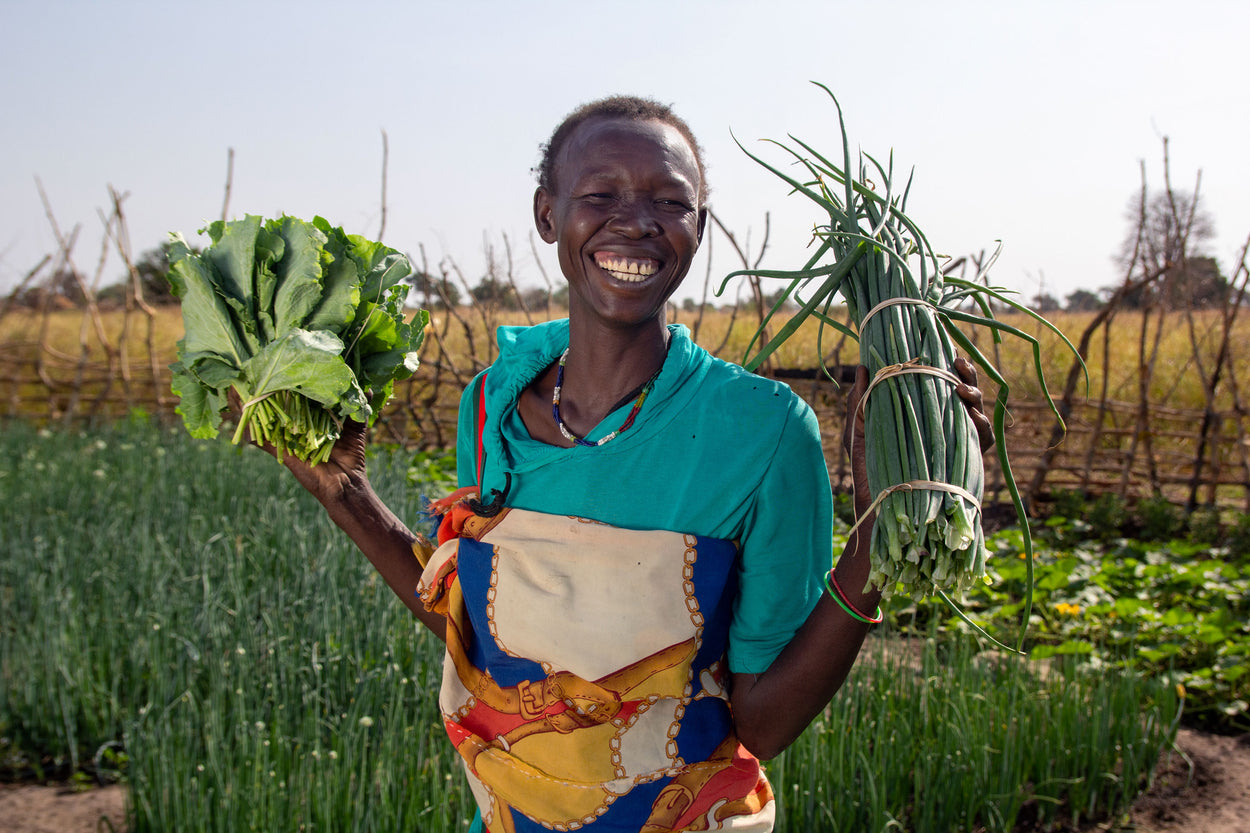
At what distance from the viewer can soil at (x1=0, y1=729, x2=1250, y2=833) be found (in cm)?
281

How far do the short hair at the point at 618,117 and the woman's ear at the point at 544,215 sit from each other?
0.05 ft

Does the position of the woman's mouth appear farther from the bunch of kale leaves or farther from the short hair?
the bunch of kale leaves

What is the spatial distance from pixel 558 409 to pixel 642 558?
0.35 metres

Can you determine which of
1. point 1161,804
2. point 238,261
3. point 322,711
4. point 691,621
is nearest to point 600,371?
point 691,621

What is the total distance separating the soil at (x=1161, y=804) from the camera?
281cm

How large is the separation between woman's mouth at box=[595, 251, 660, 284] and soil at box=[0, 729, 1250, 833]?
2.54 metres

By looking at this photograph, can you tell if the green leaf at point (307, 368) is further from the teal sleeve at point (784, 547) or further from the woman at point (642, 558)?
the teal sleeve at point (784, 547)

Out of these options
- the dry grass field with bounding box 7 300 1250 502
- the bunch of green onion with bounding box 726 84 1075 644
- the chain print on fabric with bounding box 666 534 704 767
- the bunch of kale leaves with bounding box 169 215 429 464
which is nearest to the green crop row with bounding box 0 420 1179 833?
the bunch of kale leaves with bounding box 169 215 429 464

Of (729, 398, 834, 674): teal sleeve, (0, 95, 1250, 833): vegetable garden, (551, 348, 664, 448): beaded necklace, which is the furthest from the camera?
(0, 95, 1250, 833): vegetable garden

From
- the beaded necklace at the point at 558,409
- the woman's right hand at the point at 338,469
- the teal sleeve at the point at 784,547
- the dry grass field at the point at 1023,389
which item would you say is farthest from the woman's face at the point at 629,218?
the dry grass field at the point at 1023,389

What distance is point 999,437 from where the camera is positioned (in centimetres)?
109

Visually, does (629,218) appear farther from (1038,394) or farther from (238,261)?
(1038,394)

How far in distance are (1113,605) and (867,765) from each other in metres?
2.60

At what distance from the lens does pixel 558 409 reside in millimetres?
1479
